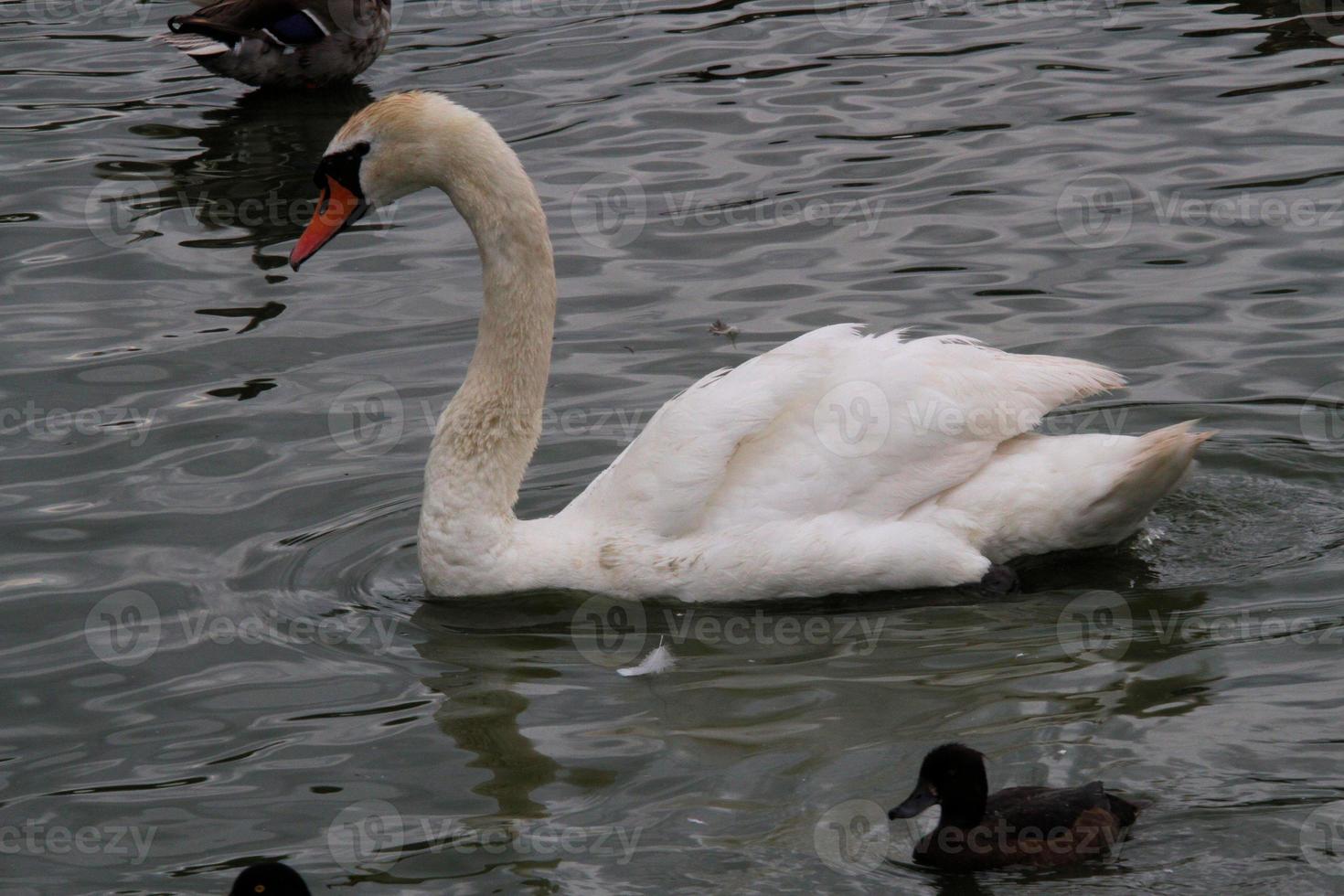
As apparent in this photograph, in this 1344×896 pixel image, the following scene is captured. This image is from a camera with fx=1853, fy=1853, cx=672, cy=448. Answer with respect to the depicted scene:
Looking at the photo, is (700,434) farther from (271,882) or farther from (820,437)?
(271,882)

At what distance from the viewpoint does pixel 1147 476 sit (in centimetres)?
675

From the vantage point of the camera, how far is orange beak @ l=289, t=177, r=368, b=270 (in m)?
7.70

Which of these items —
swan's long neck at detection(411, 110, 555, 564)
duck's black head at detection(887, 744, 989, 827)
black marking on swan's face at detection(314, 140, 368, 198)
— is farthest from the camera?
black marking on swan's face at detection(314, 140, 368, 198)

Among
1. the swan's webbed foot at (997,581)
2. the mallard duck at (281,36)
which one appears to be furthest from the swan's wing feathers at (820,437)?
the mallard duck at (281,36)

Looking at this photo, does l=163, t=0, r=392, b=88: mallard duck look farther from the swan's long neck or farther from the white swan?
the white swan

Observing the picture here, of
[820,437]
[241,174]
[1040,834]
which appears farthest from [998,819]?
[241,174]

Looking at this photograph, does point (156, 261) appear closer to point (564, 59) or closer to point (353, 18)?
point (353, 18)

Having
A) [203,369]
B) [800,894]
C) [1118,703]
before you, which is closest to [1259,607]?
[1118,703]

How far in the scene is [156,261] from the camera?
35.5 feet

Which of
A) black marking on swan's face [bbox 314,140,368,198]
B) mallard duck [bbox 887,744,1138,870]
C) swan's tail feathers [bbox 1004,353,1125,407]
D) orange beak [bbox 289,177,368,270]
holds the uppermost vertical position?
black marking on swan's face [bbox 314,140,368,198]

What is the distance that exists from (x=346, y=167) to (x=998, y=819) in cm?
395

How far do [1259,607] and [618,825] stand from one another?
2598 millimetres

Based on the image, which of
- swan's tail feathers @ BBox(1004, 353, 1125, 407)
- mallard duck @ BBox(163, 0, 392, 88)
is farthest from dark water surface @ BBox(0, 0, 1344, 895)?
swan's tail feathers @ BBox(1004, 353, 1125, 407)

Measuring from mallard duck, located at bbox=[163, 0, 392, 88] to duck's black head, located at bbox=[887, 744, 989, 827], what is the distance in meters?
9.41
